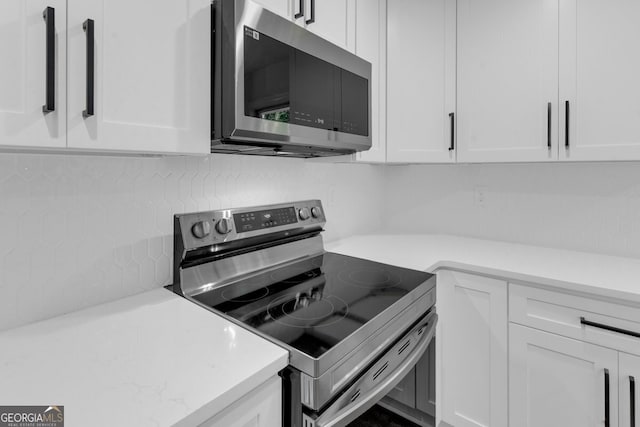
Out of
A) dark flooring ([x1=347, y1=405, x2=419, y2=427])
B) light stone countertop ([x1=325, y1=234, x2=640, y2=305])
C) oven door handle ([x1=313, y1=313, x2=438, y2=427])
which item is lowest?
dark flooring ([x1=347, y1=405, x2=419, y2=427])

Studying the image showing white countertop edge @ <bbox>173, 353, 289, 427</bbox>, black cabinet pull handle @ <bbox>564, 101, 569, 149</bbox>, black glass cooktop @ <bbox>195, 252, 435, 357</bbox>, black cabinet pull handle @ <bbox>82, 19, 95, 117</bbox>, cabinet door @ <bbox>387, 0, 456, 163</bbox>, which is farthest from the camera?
cabinet door @ <bbox>387, 0, 456, 163</bbox>

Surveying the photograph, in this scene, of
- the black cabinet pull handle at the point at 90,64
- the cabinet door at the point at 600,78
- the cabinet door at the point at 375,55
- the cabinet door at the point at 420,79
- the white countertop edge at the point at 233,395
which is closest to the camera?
the white countertop edge at the point at 233,395

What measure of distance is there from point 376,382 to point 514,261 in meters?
0.94

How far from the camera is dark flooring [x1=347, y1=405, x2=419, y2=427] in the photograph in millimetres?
1486

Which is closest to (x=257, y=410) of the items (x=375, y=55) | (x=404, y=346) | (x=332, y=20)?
(x=404, y=346)

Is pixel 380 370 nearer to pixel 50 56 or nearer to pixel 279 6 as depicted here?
pixel 50 56

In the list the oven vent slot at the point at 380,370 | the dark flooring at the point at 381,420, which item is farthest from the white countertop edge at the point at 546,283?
the dark flooring at the point at 381,420

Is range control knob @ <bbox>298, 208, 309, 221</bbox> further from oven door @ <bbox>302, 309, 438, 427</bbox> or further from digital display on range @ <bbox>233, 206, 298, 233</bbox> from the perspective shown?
oven door @ <bbox>302, 309, 438, 427</bbox>

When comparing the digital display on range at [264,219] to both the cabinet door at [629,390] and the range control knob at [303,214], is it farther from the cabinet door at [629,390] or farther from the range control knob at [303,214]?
the cabinet door at [629,390]

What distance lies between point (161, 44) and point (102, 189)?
48cm

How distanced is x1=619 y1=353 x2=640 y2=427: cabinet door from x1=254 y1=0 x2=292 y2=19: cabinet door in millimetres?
1642

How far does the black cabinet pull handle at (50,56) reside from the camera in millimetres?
619

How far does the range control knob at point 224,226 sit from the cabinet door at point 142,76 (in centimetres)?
32

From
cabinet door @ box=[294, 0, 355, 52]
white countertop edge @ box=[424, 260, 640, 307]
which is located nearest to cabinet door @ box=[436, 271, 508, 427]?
white countertop edge @ box=[424, 260, 640, 307]
